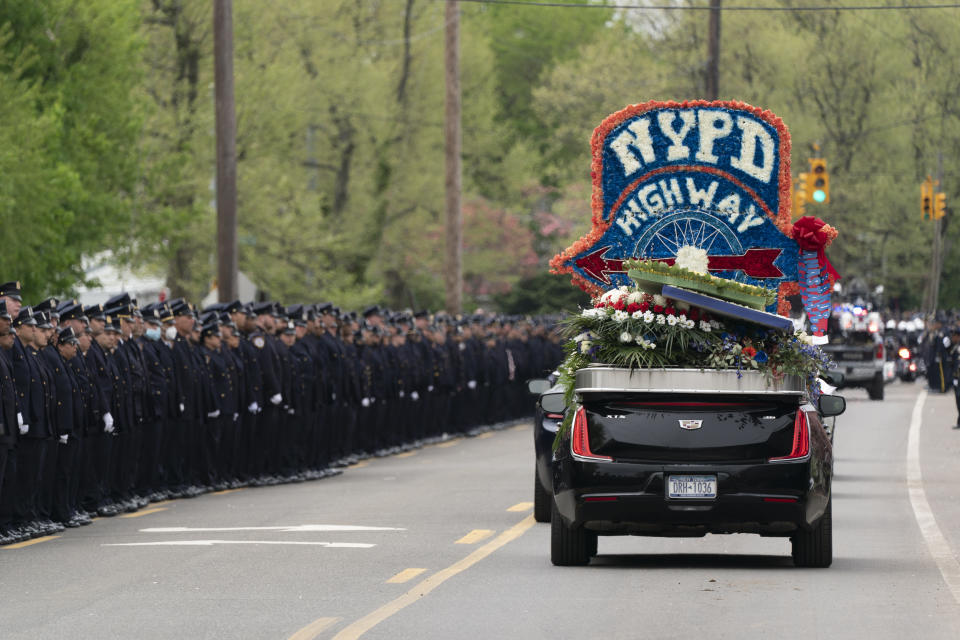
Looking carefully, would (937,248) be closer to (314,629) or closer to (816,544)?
(816,544)

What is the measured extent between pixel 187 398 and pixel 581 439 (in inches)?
356

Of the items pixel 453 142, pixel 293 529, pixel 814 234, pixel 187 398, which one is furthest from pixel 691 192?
pixel 453 142

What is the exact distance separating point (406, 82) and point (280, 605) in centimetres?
4453

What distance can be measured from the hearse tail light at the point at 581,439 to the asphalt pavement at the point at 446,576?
79 centimetres

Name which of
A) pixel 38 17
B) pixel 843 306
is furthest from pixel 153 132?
pixel 843 306

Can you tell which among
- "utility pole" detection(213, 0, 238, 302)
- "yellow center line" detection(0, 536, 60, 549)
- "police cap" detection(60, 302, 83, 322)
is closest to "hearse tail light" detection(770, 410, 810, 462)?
"yellow center line" detection(0, 536, 60, 549)

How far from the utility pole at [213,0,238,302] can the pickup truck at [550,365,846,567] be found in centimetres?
1510

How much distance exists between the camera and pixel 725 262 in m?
17.2

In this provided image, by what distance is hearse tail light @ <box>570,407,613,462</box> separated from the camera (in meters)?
12.8

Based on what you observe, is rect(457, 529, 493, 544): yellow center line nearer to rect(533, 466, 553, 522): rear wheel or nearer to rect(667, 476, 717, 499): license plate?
rect(533, 466, 553, 522): rear wheel

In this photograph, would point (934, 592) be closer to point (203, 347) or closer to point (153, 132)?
point (203, 347)

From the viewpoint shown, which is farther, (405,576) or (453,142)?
(453,142)

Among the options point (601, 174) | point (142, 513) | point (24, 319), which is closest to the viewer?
point (24, 319)

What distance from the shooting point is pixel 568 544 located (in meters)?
13.2
